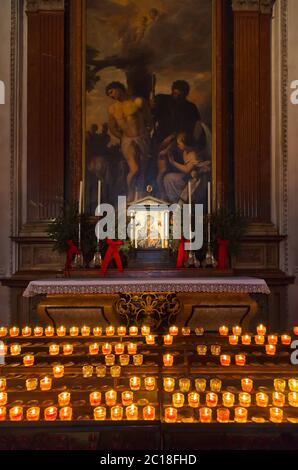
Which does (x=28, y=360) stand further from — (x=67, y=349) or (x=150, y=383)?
(x=150, y=383)

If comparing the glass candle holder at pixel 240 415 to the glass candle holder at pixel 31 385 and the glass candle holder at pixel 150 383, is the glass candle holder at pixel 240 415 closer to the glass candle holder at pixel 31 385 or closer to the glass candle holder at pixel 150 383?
the glass candle holder at pixel 150 383

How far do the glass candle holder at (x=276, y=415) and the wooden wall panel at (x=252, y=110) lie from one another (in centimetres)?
521

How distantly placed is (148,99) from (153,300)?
3573 millimetres

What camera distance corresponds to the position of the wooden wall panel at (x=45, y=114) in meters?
7.35

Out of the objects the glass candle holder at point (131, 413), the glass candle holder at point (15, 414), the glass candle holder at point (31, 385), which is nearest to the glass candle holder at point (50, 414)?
the glass candle holder at point (15, 414)

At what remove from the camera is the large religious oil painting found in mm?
7363

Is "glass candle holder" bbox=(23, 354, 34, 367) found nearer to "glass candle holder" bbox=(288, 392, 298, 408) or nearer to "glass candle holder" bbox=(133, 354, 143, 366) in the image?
"glass candle holder" bbox=(133, 354, 143, 366)

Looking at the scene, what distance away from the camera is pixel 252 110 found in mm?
7410

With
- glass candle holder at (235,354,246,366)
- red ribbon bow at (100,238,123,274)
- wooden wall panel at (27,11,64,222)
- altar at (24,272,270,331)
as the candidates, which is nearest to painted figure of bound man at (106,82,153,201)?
wooden wall panel at (27,11,64,222)

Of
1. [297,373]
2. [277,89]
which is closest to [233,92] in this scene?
[277,89]

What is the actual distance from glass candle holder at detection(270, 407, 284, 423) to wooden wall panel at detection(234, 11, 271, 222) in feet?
17.1


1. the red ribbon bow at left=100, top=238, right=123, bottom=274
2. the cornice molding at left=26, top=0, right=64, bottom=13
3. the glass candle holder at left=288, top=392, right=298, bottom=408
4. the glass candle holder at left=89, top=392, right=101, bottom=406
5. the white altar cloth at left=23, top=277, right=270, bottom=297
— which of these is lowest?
the glass candle holder at left=89, top=392, right=101, bottom=406

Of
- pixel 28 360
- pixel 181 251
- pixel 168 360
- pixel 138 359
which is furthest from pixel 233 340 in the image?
pixel 181 251

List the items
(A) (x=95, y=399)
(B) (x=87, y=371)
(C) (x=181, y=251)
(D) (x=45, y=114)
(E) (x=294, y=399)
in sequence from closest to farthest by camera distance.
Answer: (E) (x=294, y=399)
(A) (x=95, y=399)
(B) (x=87, y=371)
(C) (x=181, y=251)
(D) (x=45, y=114)
